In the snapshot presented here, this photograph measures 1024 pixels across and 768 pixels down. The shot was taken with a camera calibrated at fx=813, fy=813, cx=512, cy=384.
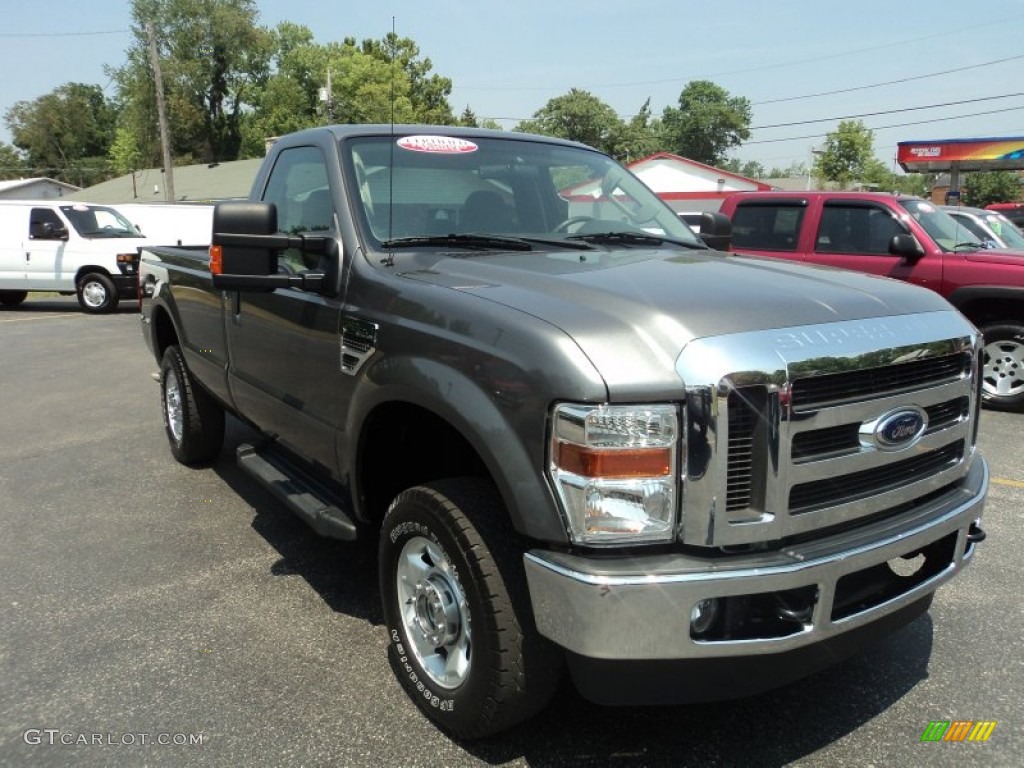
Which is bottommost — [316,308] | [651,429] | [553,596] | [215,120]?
[553,596]

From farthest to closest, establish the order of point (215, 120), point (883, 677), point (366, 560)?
point (215, 120), point (366, 560), point (883, 677)

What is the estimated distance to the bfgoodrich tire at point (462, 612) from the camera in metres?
2.29

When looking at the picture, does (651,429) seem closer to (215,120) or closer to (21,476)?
(21,476)

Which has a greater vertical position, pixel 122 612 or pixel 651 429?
pixel 651 429

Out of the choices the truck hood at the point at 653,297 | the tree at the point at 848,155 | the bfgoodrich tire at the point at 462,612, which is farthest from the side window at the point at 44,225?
the tree at the point at 848,155

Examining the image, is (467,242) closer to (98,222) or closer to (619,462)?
(619,462)

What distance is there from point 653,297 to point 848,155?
71.5 m

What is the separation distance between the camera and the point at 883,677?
9.71ft

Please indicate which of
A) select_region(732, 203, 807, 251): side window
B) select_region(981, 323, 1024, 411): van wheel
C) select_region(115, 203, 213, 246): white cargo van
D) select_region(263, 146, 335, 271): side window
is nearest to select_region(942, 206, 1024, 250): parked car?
select_region(981, 323, 1024, 411): van wheel

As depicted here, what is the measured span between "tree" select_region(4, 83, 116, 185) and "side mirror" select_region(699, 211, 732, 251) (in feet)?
300

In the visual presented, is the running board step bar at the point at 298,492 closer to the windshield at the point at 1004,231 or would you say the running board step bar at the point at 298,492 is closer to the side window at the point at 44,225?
the windshield at the point at 1004,231

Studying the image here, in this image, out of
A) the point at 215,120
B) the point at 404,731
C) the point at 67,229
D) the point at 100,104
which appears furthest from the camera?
the point at 100,104

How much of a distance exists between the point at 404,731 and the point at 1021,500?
164 inches

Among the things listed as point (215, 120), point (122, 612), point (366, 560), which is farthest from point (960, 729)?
point (215, 120)
